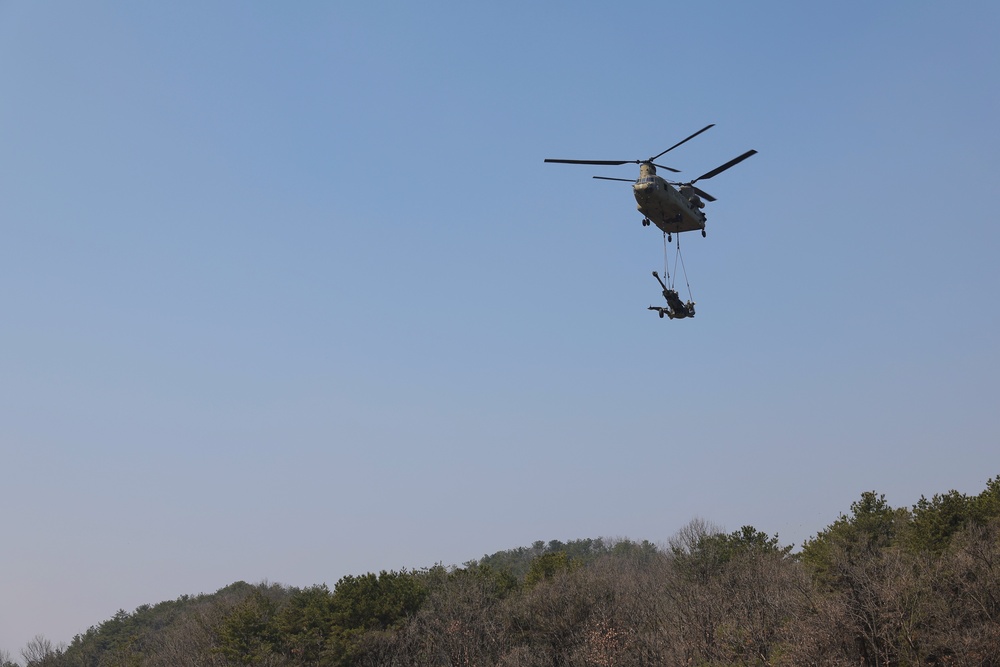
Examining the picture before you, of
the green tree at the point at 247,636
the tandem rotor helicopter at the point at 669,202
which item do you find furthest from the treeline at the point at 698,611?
the tandem rotor helicopter at the point at 669,202

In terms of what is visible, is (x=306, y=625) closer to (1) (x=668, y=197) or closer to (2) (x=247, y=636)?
(2) (x=247, y=636)

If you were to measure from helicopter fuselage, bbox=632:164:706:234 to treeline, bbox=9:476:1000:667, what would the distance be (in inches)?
733

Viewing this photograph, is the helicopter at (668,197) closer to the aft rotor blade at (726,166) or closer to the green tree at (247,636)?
the aft rotor blade at (726,166)

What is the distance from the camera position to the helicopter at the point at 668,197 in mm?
35719

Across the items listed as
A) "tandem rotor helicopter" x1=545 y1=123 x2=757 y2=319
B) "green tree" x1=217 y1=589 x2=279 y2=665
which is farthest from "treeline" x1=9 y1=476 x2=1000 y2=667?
"tandem rotor helicopter" x1=545 y1=123 x2=757 y2=319

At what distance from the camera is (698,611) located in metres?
51.4

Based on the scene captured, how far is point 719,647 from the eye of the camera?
45656mm

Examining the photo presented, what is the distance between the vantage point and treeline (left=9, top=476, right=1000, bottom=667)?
128 ft

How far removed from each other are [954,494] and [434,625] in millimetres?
35133

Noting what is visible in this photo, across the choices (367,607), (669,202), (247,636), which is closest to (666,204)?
(669,202)

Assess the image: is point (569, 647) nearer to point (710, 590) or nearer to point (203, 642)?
point (710, 590)

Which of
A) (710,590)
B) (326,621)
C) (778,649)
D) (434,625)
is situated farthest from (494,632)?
(778,649)

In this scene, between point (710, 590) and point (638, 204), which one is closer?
point (638, 204)

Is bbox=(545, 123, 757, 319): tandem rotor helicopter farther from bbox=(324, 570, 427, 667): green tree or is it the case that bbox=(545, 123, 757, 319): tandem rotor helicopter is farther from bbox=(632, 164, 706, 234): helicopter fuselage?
bbox=(324, 570, 427, 667): green tree
